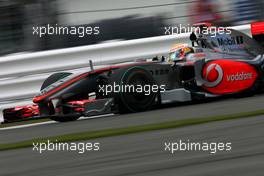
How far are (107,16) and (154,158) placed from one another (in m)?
5.71

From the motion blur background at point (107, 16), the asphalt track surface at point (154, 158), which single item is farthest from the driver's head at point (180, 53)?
the asphalt track surface at point (154, 158)

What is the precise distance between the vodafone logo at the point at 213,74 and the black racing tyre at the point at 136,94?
85 centimetres

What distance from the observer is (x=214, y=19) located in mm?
10109

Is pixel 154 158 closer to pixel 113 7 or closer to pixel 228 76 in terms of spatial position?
pixel 228 76

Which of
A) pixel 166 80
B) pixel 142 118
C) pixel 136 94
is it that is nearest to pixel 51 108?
pixel 136 94

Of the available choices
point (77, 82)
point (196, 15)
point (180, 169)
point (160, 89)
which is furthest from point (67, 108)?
point (180, 169)

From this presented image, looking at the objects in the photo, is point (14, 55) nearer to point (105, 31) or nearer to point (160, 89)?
point (105, 31)

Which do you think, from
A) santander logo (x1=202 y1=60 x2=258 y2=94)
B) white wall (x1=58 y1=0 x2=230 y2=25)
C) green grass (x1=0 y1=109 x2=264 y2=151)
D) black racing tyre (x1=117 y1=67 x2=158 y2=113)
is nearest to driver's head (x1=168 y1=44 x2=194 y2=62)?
santander logo (x1=202 y1=60 x2=258 y2=94)

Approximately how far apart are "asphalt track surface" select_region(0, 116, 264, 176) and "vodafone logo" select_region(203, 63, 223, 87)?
2611mm

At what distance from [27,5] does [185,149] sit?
5.22 m

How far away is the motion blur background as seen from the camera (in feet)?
31.1

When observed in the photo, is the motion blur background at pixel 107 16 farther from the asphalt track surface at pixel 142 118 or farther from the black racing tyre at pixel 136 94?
the asphalt track surface at pixel 142 118

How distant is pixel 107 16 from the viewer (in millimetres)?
10219

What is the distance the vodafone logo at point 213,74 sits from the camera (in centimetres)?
874
